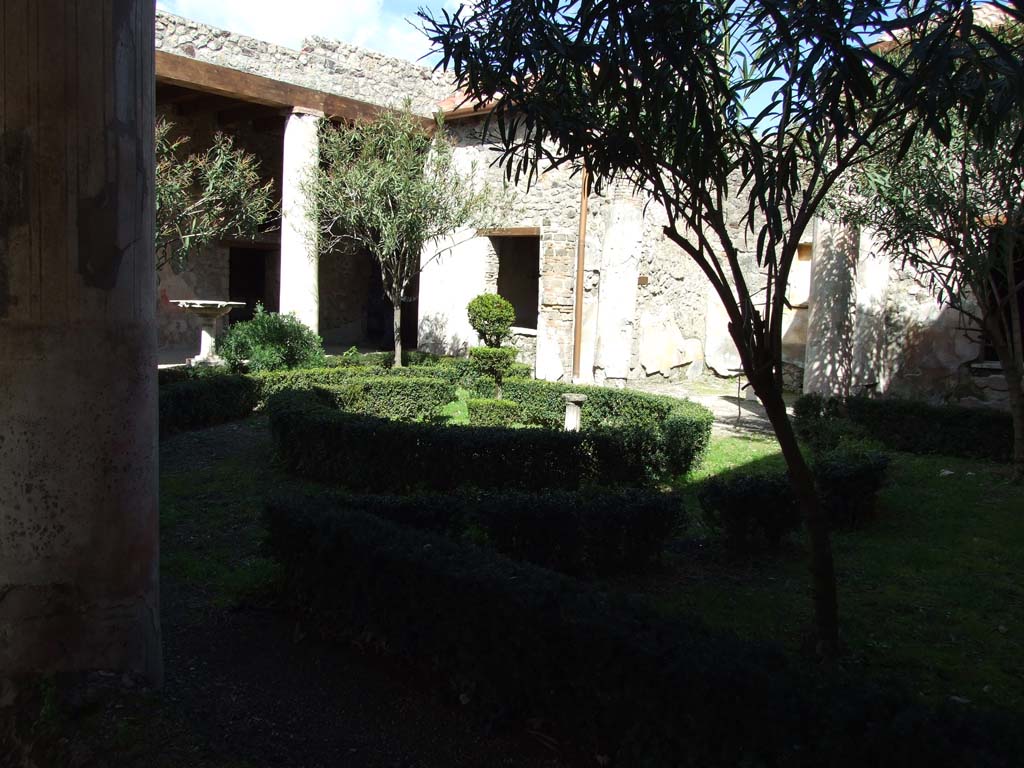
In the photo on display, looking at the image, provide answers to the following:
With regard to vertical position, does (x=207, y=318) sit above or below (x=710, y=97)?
below

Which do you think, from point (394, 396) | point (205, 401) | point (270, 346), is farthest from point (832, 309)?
point (270, 346)

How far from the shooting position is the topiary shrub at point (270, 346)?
42.2ft

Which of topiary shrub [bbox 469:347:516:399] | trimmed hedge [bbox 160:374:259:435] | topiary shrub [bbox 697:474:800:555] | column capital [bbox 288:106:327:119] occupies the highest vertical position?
column capital [bbox 288:106:327:119]

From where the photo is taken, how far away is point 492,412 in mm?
10812

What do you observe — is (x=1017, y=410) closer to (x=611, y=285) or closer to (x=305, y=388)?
(x=611, y=285)

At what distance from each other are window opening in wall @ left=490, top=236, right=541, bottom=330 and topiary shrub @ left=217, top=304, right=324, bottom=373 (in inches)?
189

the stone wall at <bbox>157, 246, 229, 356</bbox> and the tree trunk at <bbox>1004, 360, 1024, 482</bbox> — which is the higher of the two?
the stone wall at <bbox>157, 246, 229, 356</bbox>

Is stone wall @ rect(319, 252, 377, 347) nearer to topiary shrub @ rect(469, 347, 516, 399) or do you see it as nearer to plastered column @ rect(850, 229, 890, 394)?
topiary shrub @ rect(469, 347, 516, 399)

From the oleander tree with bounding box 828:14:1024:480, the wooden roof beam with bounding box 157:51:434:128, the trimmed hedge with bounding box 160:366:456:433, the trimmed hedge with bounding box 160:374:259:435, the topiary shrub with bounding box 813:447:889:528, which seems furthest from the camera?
the wooden roof beam with bounding box 157:51:434:128

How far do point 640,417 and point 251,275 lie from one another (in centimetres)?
1241

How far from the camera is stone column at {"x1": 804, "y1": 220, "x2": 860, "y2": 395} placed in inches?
436

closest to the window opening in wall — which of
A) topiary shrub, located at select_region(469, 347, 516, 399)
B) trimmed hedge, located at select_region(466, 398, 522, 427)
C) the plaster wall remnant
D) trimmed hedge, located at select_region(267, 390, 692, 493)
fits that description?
the plaster wall remnant

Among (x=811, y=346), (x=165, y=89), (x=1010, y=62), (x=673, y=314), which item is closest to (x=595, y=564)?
(x=1010, y=62)

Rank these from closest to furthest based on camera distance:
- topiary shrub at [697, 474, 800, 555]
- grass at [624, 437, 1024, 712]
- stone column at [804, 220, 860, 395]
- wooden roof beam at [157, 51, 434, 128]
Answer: grass at [624, 437, 1024, 712] → topiary shrub at [697, 474, 800, 555] → stone column at [804, 220, 860, 395] → wooden roof beam at [157, 51, 434, 128]
